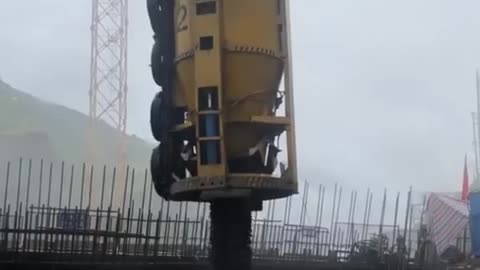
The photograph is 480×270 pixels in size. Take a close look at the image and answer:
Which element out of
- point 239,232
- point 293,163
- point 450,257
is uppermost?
point 293,163

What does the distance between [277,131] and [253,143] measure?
276 mm

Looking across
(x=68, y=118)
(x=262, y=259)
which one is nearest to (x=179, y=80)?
(x=262, y=259)

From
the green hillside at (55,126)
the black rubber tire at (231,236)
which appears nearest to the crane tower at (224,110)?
the black rubber tire at (231,236)

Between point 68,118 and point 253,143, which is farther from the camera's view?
point 68,118

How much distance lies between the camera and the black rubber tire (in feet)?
22.6

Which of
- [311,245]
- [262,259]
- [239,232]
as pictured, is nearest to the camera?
[239,232]

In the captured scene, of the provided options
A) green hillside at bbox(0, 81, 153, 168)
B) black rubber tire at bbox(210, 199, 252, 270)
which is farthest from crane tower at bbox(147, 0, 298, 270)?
green hillside at bbox(0, 81, 153, 168)

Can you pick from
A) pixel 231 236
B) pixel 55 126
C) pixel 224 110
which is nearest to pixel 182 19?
pixel 224 110

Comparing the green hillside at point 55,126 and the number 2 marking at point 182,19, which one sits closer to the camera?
→ the number 2 marking at point 182,19

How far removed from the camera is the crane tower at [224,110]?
695 centimetres

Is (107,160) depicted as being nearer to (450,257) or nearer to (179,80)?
(450,257)

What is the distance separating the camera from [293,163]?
23.4 ft

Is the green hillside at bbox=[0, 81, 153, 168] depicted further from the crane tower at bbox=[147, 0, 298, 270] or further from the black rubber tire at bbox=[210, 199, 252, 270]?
the black rubber tire at bbox=[210, 199, 252, 270]

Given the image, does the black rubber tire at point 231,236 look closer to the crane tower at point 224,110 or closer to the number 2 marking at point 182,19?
the crane tower at point 224,110
